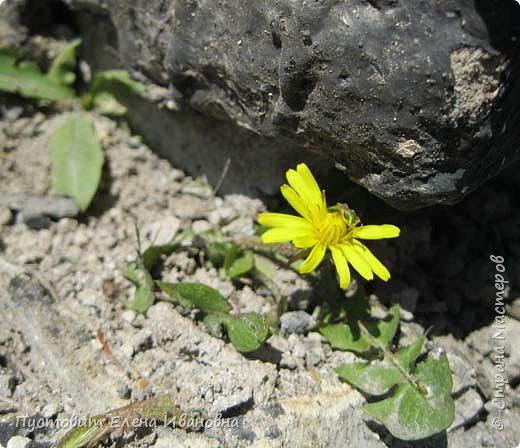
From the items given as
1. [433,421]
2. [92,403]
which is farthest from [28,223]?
[433,421]

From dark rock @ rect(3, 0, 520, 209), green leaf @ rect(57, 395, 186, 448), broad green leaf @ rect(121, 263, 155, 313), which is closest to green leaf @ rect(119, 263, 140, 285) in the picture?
broad green leaf @ rect(121, 263, 155, 313)

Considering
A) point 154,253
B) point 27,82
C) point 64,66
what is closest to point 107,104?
point 64,66

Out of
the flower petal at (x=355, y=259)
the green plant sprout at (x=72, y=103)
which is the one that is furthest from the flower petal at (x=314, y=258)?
the green plant sprout at (x=72, y=103)

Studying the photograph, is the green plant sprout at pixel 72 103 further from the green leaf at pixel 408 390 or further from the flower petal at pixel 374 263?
the green leaf at pixel 408 390

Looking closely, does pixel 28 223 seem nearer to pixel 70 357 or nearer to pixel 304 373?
pixel 70 357

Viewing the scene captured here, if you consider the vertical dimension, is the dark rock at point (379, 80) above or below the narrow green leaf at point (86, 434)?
above

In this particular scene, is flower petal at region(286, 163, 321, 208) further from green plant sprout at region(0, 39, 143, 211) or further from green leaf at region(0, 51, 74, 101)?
green leaf at region(0, 51, 74, 101)
